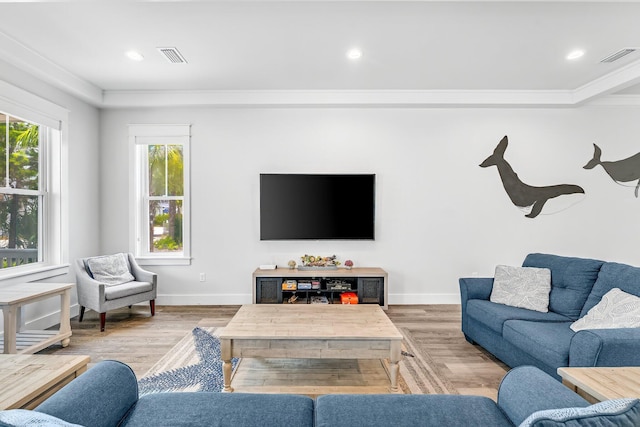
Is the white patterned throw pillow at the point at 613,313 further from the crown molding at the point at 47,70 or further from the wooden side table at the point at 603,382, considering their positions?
the crown molding at the point at 47,70

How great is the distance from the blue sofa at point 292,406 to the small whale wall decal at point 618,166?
446cm

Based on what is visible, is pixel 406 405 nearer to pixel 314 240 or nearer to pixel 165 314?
pixel 314 240

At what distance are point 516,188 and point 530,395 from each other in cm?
398

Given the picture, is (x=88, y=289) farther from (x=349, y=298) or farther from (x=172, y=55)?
(x=349, y=298)

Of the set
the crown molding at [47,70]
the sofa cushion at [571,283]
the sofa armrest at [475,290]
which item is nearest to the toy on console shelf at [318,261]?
the sofa armrest at [475,290]

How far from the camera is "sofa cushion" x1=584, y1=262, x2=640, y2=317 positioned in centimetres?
238

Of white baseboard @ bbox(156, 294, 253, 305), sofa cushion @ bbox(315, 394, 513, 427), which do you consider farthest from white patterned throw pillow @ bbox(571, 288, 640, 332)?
white baseboard @ bbox(156, 294, 253, 305)

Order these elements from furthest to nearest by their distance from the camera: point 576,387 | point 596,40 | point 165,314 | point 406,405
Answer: point 165,314
point 596,40
point 576,387
point 406,405

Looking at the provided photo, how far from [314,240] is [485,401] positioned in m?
3.32

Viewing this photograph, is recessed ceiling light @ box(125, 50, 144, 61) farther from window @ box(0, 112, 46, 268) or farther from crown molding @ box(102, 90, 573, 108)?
window @ box(0, 112, 46, 268)

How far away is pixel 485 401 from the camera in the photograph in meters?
1.38

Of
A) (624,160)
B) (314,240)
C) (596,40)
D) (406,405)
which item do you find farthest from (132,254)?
(624,160)

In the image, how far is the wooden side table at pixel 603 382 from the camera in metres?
1.31

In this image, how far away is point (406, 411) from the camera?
1.29 meters
